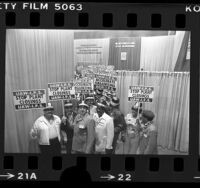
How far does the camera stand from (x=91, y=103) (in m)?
4.16

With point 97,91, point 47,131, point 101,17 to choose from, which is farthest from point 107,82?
point 47,131

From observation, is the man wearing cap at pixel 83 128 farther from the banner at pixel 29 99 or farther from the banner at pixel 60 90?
the banner at pixel 29 99

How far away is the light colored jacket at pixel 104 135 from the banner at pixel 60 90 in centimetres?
41

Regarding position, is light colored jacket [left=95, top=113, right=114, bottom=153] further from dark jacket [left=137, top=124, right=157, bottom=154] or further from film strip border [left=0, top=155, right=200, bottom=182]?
dark jacket [left=137, top=124, right=157, bottom=154]

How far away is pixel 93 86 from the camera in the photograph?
4156mm

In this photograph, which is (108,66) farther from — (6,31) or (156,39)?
(6,31)

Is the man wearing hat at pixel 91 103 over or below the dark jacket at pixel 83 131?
over

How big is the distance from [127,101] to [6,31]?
132cm

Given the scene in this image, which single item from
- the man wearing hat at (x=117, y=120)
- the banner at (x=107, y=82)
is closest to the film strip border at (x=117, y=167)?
the man wearing hat at (x=117, y=120)

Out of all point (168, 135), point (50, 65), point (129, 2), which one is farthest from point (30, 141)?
point (129, 2)

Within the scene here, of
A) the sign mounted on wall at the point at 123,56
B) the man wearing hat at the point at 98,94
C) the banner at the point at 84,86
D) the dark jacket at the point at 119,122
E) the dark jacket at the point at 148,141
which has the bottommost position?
the dark jacket at the point at 148,141

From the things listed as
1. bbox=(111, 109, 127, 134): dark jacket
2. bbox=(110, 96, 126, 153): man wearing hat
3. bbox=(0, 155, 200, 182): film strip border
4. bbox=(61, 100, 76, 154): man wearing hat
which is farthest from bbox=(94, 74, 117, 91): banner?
bbox=(0, 155, 200, 182): film strip border

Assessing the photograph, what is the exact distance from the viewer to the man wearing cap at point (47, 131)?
13.6 feet

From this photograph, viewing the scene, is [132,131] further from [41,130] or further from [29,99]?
[29,99]
